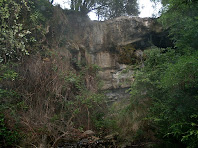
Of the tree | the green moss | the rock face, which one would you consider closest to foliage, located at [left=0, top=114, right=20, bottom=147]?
the rock face

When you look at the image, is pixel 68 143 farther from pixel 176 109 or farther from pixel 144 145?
pixel 176 109

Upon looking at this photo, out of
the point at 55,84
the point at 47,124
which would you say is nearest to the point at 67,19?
the point at 55,84

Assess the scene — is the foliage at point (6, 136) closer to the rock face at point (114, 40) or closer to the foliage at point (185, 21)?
the foliage at point (185, 21)

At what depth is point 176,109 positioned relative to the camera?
4.57m

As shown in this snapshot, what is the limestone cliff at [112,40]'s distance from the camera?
38.8 feet

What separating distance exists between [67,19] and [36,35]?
3.13 meters

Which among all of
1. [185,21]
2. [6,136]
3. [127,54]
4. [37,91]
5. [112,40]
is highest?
[185,21]

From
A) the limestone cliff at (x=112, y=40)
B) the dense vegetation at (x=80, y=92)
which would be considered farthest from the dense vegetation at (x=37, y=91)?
the limestone cliff at (x=112, y=40)

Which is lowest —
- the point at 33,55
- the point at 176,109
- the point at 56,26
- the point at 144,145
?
the point at 144,145

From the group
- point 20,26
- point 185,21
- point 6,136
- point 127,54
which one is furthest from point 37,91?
point 127,54

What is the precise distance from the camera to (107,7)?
13.7 metres

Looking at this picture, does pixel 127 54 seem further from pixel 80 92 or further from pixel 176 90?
pixel 176 90

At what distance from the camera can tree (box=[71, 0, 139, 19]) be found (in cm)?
1266

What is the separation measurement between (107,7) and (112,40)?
315 cm
